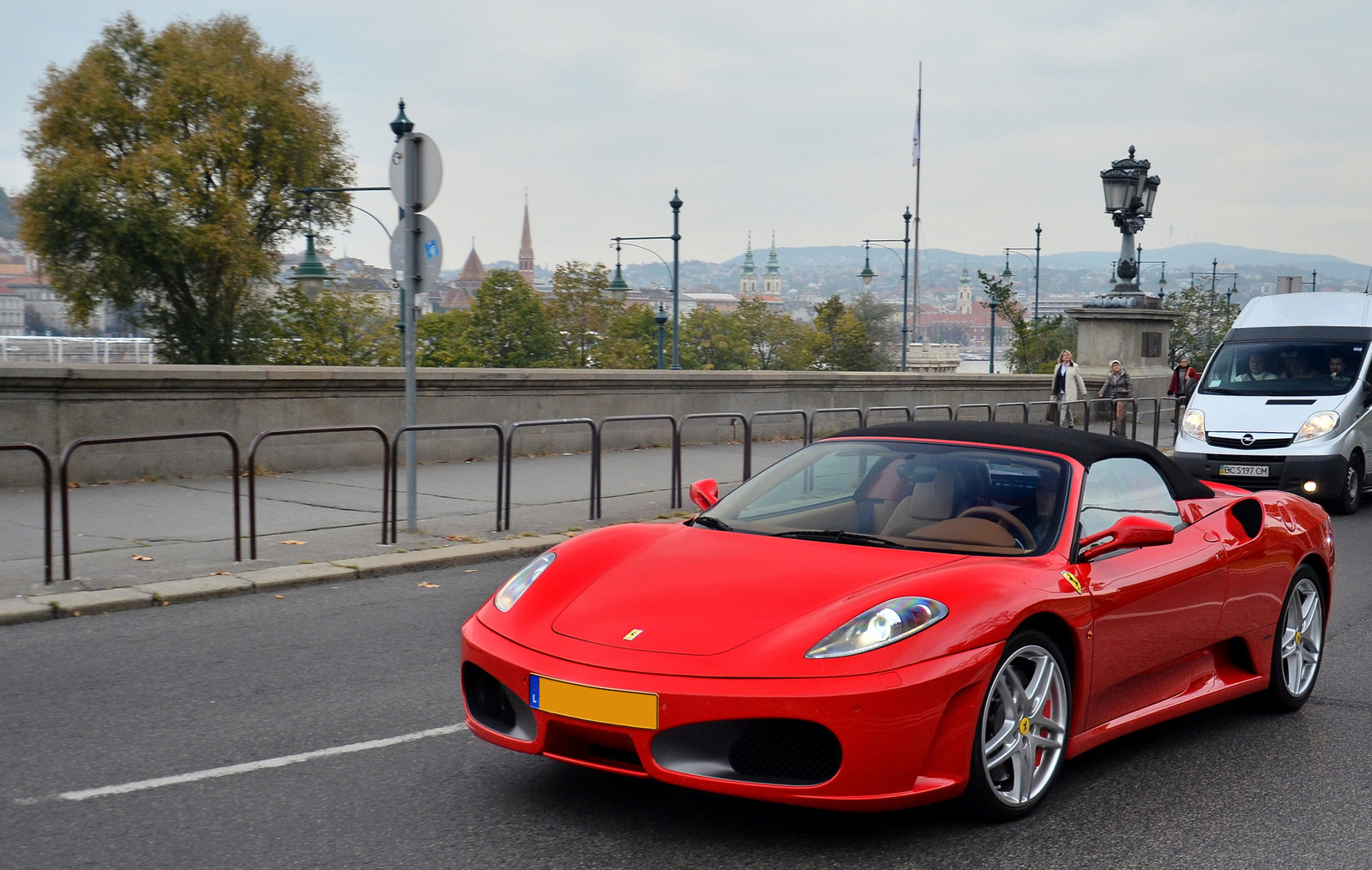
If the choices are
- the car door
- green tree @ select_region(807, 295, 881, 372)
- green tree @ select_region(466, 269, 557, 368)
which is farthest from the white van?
green tree @ select_region(807, 295, 881, 372)

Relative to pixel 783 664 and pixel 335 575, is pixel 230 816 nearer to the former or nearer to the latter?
pixel 783 664

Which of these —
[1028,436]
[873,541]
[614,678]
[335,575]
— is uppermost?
[1028,436]

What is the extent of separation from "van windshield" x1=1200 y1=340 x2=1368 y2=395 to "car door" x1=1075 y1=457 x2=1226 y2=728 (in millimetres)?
10746

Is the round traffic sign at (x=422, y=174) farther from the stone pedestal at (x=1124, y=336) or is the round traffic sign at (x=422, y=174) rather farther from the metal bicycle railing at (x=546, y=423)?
the stone pedestal at (x=1124, y=336)

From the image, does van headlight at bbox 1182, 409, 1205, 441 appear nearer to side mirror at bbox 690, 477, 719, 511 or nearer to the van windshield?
the van windshield

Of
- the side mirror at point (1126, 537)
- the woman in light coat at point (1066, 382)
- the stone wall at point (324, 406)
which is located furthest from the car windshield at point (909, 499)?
the woman in light coat at point (1066, 382)

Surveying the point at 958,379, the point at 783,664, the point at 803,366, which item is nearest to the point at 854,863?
the point at 783,664

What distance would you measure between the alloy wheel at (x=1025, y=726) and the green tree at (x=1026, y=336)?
4586 centimetres

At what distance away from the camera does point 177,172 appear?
45.6 metres

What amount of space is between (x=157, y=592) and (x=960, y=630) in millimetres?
5600

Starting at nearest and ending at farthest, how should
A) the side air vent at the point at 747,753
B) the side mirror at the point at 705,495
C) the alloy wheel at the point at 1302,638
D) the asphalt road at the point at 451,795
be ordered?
the side air vent at the point at 747,753, the asphalt road at the point at 451,795, the side mirror at the point at 705,495, the alloy wheel at the point at 1302,638

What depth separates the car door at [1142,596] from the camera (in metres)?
4.51

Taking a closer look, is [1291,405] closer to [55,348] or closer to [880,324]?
[55,348]

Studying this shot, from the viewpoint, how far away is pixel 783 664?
375 centimetres
